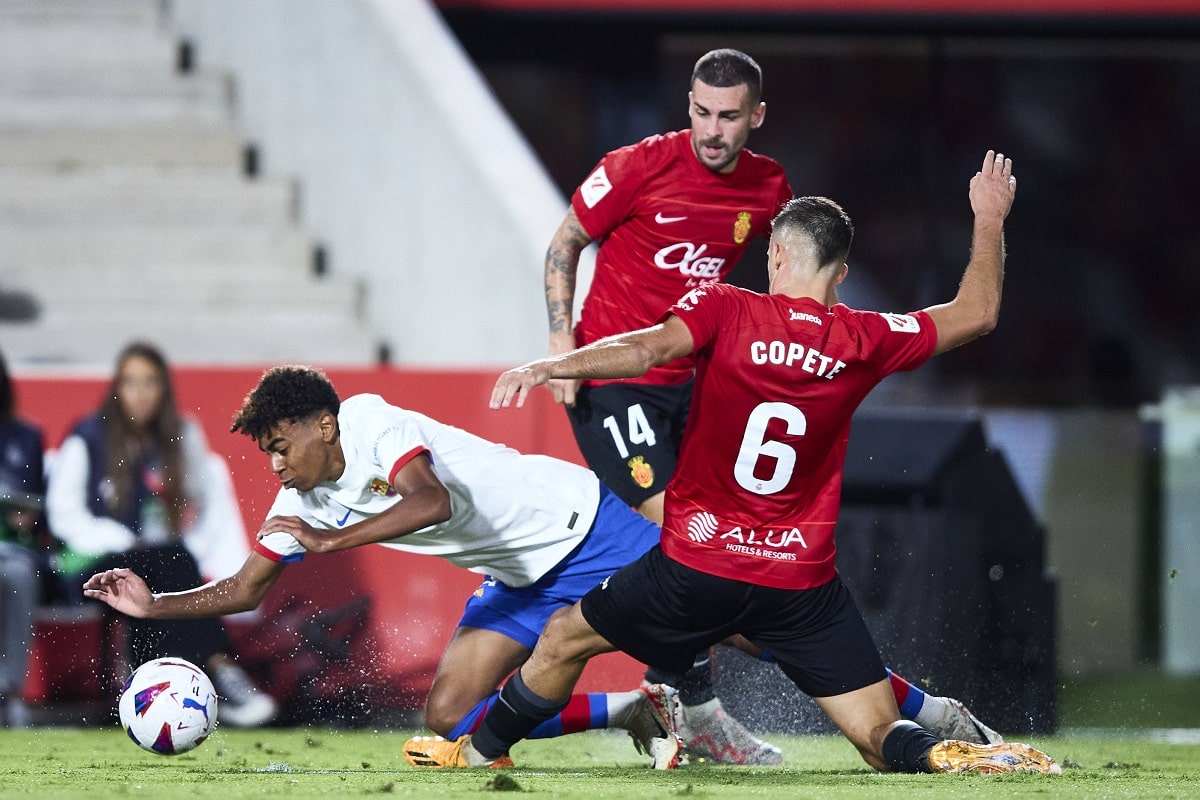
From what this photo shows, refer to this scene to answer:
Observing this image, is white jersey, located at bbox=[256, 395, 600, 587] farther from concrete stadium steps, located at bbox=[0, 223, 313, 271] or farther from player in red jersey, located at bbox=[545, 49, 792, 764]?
concrete stadium steps, located at bbox=[0, 223, 313, 271]

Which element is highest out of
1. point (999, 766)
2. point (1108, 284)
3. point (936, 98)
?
point (936, 98)

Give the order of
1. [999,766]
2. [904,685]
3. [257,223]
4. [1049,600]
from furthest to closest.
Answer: [257,223] → [1049,600] → [904,685] → [999,766]

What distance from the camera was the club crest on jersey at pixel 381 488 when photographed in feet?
18.2

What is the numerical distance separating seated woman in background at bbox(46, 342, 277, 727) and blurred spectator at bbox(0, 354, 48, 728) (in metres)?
0.08

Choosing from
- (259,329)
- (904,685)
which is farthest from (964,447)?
(259,329)

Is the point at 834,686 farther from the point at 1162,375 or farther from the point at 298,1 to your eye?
the point at 1162,375

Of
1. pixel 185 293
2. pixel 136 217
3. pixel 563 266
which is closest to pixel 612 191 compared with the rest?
pixel 563 266

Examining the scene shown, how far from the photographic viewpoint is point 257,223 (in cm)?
1062

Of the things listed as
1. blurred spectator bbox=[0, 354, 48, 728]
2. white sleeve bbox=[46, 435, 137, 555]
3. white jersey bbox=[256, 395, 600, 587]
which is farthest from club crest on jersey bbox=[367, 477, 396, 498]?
blurred spectator bbox=[0, 354, 48, 728]

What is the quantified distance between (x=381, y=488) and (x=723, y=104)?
5.62ft

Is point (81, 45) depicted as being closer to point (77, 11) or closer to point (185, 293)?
point (77, 11)

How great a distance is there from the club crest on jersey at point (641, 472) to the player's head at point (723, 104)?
1.05m

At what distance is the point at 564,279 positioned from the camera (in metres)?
6.20

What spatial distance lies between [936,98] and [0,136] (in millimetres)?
6628
